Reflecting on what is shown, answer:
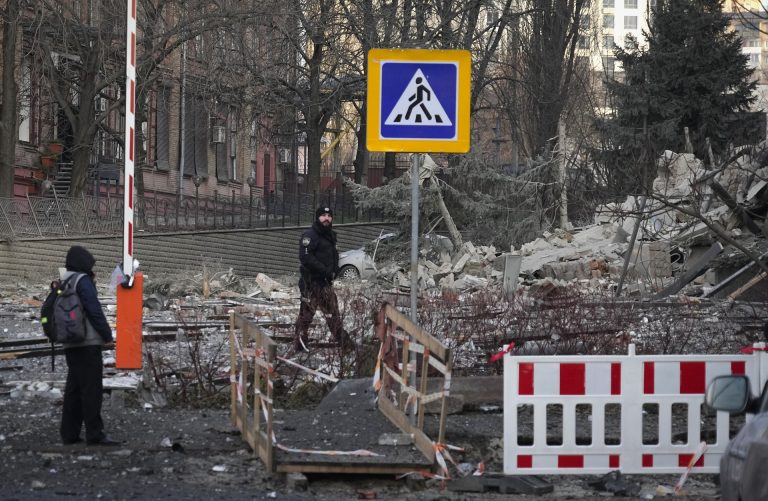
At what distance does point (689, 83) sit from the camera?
47.9 meters

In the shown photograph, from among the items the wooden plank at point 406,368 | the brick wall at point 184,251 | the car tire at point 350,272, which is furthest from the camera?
the car tire at point 350,272

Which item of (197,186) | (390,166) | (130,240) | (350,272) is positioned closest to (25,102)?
(197,186)

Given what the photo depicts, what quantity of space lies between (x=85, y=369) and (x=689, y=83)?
4121 cm

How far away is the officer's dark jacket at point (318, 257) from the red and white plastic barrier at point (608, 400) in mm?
6832

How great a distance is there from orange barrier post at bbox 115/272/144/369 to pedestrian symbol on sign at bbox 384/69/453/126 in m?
3.64

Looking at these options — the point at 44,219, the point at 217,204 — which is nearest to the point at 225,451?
the point at 44,219

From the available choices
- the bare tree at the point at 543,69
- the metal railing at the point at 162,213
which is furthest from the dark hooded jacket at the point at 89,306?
the bare tree at the point at 543,69

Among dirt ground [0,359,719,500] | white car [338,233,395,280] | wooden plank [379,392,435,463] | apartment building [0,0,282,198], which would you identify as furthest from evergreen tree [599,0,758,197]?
dirt ground [0,359,719,500]

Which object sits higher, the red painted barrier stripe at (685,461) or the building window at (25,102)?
the building window at (25,102)

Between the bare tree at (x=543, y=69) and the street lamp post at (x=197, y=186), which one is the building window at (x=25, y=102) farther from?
the bare tree at (x=543, y=69)

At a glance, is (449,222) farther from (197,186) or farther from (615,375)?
(615,375)

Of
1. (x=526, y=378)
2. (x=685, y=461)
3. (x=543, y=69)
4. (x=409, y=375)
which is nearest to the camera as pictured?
(x=526, y=378)

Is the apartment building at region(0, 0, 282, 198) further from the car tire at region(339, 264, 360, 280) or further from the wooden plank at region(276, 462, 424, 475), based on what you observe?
the wooden plank at region(276, 462, 424, 475)

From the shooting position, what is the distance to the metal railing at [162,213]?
30.2 m
